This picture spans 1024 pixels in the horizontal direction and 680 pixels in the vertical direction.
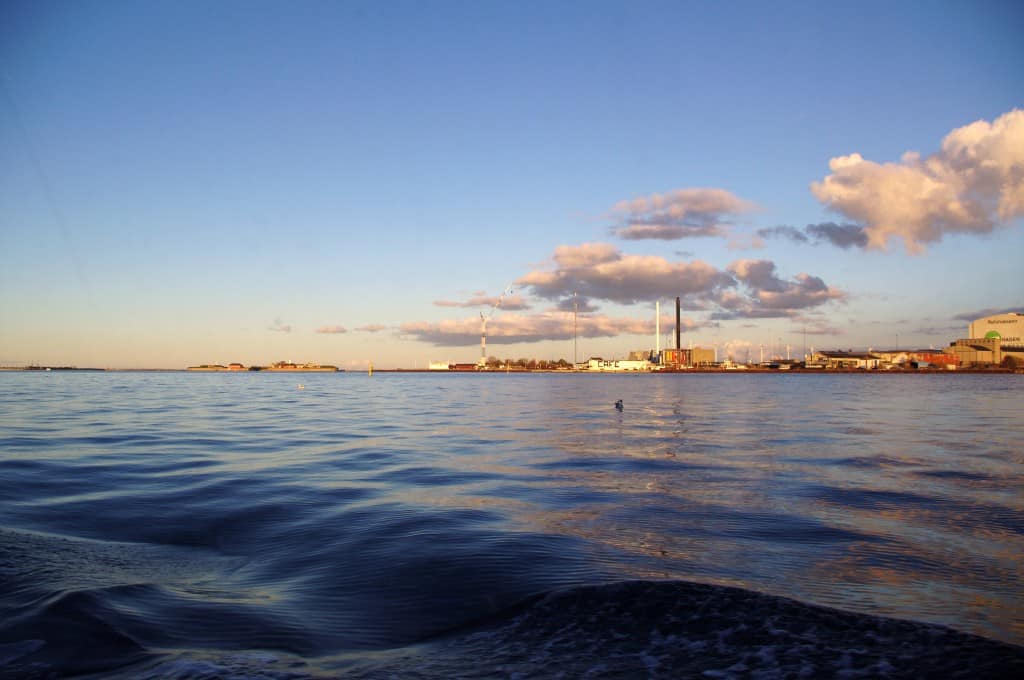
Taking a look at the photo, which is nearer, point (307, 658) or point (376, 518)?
point (307, 658)

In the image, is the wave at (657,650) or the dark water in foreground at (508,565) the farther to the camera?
the dark water in foreground at (508,565)

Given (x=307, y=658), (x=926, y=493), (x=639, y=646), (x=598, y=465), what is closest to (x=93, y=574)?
(x=307, y=658)

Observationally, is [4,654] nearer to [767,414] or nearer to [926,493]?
[926,493]

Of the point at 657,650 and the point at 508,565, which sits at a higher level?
the point at 657,650

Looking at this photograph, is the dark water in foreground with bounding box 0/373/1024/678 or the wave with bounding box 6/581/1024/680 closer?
the wave with bounding box 6/581/1024/680

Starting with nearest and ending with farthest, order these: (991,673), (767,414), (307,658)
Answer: (991,673), (307,658), (767,414)

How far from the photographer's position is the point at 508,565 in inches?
303

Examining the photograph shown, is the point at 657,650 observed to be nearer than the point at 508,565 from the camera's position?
Yes

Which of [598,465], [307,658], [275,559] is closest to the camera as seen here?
[307,658]

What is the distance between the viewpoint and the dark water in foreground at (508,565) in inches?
199

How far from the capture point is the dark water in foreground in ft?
16.6

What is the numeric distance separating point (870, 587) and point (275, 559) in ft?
24.0

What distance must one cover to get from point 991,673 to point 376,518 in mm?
8329

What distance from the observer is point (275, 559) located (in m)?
8.18
